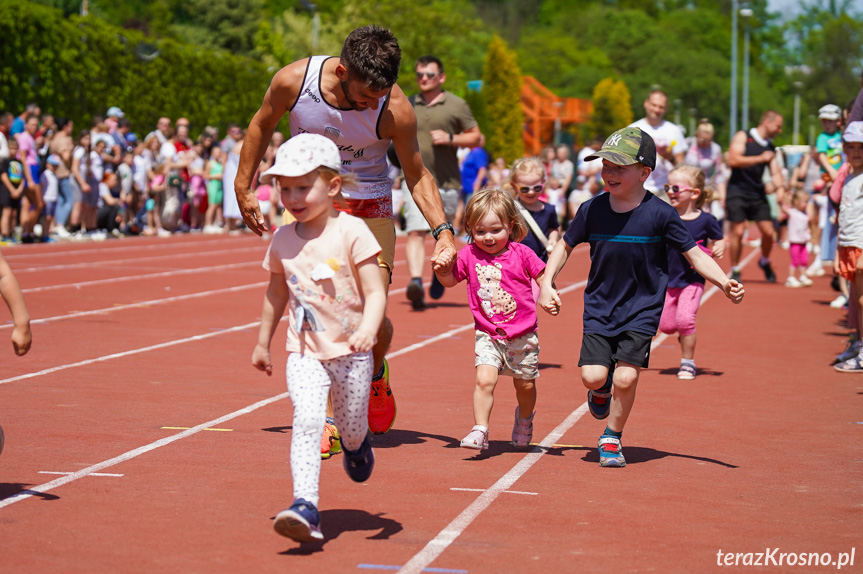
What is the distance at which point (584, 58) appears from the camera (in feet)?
412

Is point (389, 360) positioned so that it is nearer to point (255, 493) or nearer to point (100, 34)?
point (255, 493)

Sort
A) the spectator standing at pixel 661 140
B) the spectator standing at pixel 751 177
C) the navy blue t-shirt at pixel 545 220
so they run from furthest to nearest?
the spectator standing at pixel 751 177
the spectator standing at pixel 661 140
the navy blue t-shirt at pixel 545 220

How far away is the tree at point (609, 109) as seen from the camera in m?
91.2

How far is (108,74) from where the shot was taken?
1139 inches

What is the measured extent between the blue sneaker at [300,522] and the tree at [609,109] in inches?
3347

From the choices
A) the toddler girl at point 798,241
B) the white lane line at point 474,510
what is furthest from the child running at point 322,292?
the toddler girl at point 798,241

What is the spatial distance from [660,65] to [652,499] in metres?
124

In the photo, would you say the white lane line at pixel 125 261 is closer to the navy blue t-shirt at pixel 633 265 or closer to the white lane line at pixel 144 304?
the white lane line at pixel 144 304

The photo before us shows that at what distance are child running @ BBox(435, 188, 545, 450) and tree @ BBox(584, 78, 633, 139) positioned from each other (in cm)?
8256

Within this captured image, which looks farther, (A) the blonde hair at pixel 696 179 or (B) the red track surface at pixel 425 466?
(A) the blonde hair at pixel 696 179

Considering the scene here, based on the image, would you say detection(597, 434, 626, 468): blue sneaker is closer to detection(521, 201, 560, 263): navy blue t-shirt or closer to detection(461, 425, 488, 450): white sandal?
detection(461, 425, 488, 450): white sandal

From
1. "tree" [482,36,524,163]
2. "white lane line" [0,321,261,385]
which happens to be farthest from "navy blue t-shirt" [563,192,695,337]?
"tree" [482,36,524,163]

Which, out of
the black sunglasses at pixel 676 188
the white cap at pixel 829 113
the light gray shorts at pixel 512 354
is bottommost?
the light gray shorts at pixel 512 354

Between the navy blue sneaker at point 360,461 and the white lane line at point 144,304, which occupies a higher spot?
the navy blue sneaker at point 360,461
